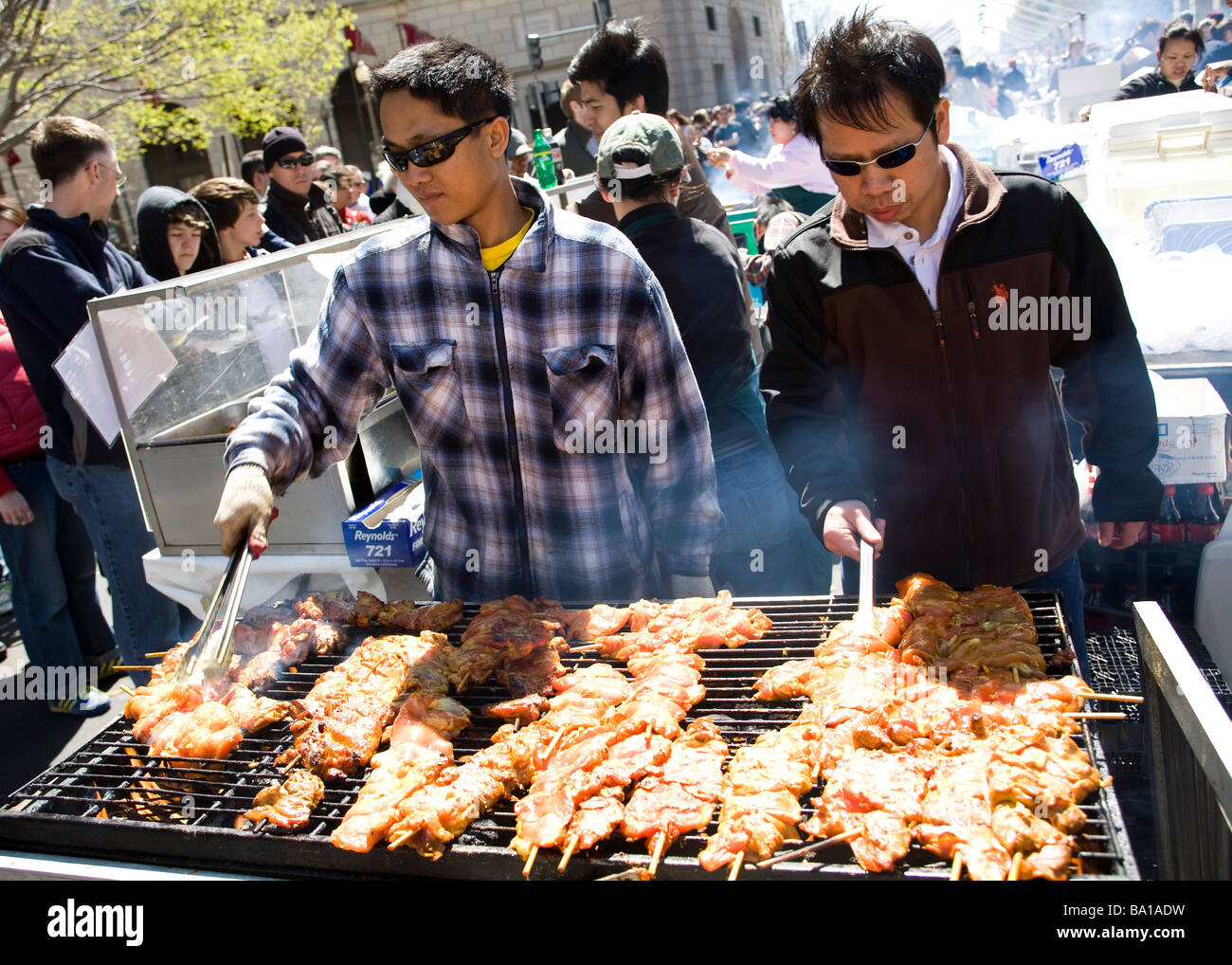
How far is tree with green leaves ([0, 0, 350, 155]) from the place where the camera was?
15.8 meters

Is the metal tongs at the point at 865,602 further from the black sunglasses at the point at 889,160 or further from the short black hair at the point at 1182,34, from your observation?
the short black hair at the point at 1182,34

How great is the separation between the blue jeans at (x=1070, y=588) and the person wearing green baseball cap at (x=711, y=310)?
1.37 meters

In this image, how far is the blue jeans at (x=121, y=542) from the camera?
219 inches

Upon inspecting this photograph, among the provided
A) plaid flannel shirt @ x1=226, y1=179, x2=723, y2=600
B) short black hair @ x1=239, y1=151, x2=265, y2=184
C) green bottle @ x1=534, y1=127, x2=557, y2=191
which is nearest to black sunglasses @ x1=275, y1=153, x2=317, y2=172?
short black hair @ x1=239, y1=151, x2=265, y2=184

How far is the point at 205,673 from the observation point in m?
2.62

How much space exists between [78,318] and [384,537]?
2.36 m

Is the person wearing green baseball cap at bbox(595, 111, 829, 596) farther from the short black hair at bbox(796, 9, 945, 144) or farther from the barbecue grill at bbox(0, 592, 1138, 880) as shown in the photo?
the short black hair at bbox(796, 9, 945, 144)

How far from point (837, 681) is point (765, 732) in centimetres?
23

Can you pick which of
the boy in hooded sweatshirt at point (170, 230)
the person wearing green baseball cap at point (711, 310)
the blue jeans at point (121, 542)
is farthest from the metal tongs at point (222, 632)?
the boy in hooded sweatshirt at point (170, 230)

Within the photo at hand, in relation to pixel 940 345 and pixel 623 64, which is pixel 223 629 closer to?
pixel 940 345

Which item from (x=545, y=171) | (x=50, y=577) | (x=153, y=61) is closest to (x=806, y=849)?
(x=50, y=577)
